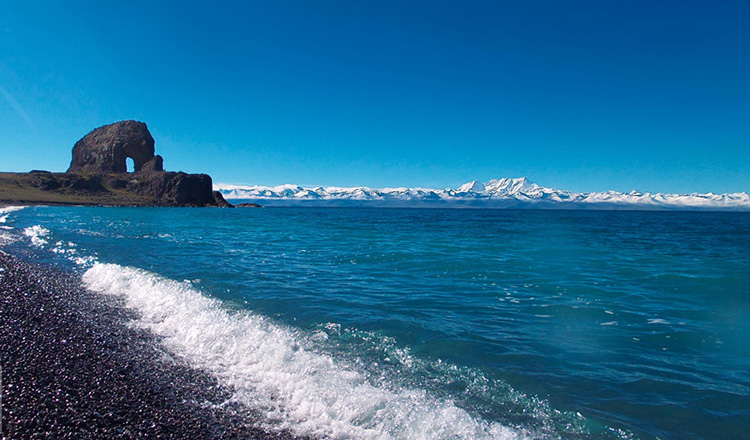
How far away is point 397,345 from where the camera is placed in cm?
891

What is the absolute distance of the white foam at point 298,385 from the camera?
538cm

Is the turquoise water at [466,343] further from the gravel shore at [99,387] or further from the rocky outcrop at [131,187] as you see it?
the rocky outcrop at [131,187]

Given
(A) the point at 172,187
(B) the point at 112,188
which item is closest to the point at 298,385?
(A) the point at 172,187

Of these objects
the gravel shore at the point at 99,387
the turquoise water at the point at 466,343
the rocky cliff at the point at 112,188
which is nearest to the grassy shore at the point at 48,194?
the rocky cliff at the point at 112,188

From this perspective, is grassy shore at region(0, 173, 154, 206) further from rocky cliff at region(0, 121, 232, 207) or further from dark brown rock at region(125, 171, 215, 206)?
dark brown rock at region(125, 171, 215, 206)

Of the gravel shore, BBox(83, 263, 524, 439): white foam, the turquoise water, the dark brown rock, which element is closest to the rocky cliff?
the dark brown rock

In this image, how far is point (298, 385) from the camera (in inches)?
253

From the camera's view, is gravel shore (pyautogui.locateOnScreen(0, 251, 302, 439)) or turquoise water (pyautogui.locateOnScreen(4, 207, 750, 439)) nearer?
gravel shore (pyautogui.locateOnScreen(0, 251, 302, 439))

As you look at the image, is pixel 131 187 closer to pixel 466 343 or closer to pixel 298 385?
pixel 466 343

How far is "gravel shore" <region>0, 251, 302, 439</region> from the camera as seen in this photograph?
4.99 m

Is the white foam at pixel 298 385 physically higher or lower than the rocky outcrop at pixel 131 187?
lower

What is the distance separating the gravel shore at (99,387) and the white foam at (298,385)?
0.44 m

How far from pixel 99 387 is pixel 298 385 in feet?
10.2

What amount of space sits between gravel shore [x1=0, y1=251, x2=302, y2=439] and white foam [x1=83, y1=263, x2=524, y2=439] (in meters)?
0.44
